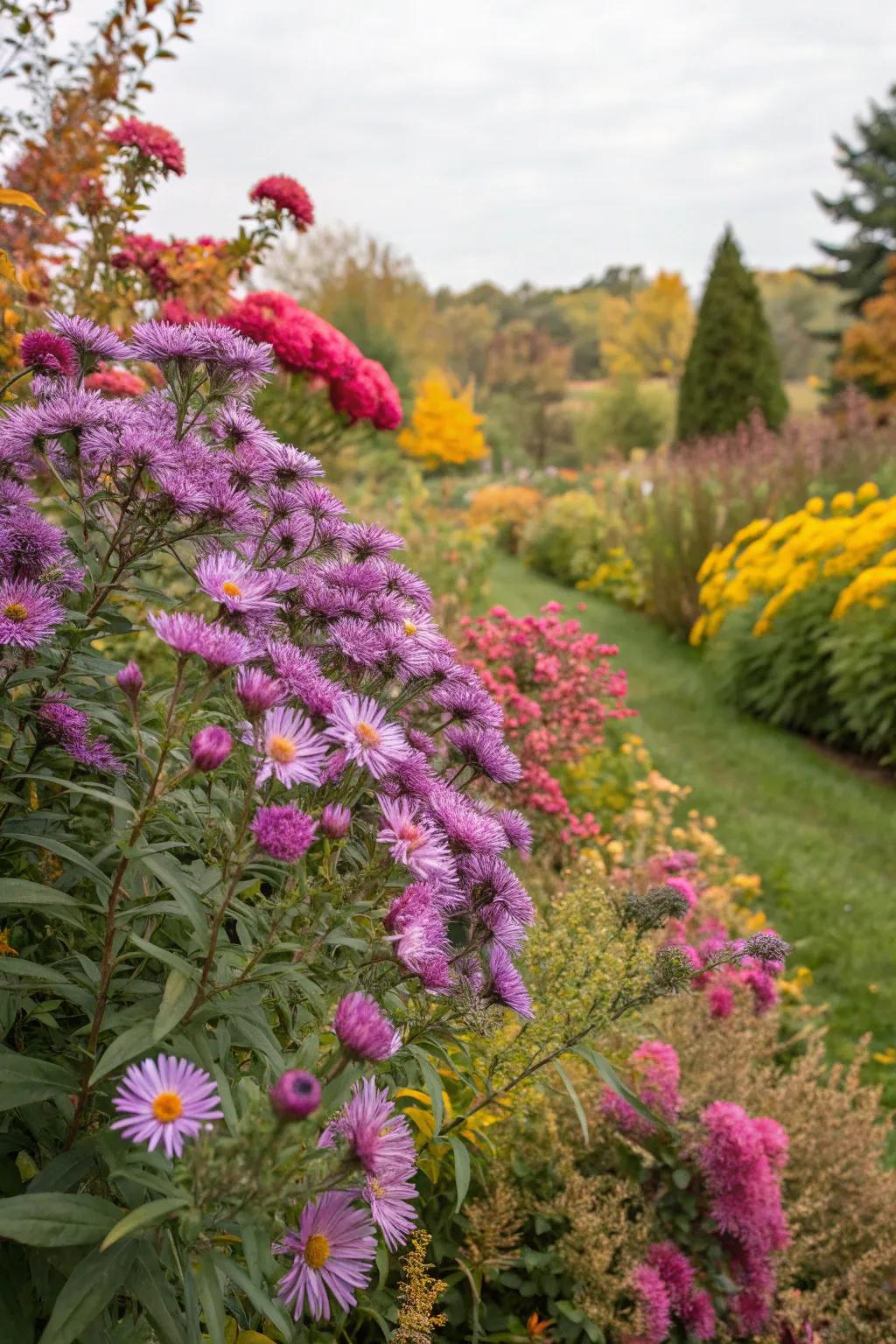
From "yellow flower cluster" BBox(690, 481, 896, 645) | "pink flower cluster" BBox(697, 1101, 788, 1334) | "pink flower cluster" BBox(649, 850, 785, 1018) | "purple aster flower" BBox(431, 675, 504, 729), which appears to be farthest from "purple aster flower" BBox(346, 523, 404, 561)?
"yellow flower cluster" BBox(690, 481, 896, 645)

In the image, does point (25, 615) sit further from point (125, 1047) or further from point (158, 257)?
point (158, 257)

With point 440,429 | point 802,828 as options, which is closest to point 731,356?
point 440,429

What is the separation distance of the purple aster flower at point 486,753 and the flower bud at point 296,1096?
1.92 feet

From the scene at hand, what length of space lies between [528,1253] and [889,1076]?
1800 millimetres

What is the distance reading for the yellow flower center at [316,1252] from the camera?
894mm

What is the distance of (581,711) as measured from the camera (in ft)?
13.8

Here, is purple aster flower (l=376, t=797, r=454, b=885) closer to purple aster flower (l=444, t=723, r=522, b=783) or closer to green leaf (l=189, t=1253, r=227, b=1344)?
purple aster flower (l=444, t=723, r=522, b=783)

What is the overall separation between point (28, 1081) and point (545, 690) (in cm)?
334

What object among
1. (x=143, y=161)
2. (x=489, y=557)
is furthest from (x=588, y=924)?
(x=489, y=557)

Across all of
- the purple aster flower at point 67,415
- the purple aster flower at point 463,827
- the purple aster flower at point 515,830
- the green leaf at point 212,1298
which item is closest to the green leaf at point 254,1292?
the green leaf at point 212,1298

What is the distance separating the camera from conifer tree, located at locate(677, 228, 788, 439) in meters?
16.0

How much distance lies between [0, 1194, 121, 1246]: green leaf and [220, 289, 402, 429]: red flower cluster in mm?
2762

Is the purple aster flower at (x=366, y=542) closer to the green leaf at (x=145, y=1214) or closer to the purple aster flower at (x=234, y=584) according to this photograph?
the purple aster flower at (x=234, y=584)

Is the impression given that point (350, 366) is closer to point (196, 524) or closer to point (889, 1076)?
point (196, 524)
